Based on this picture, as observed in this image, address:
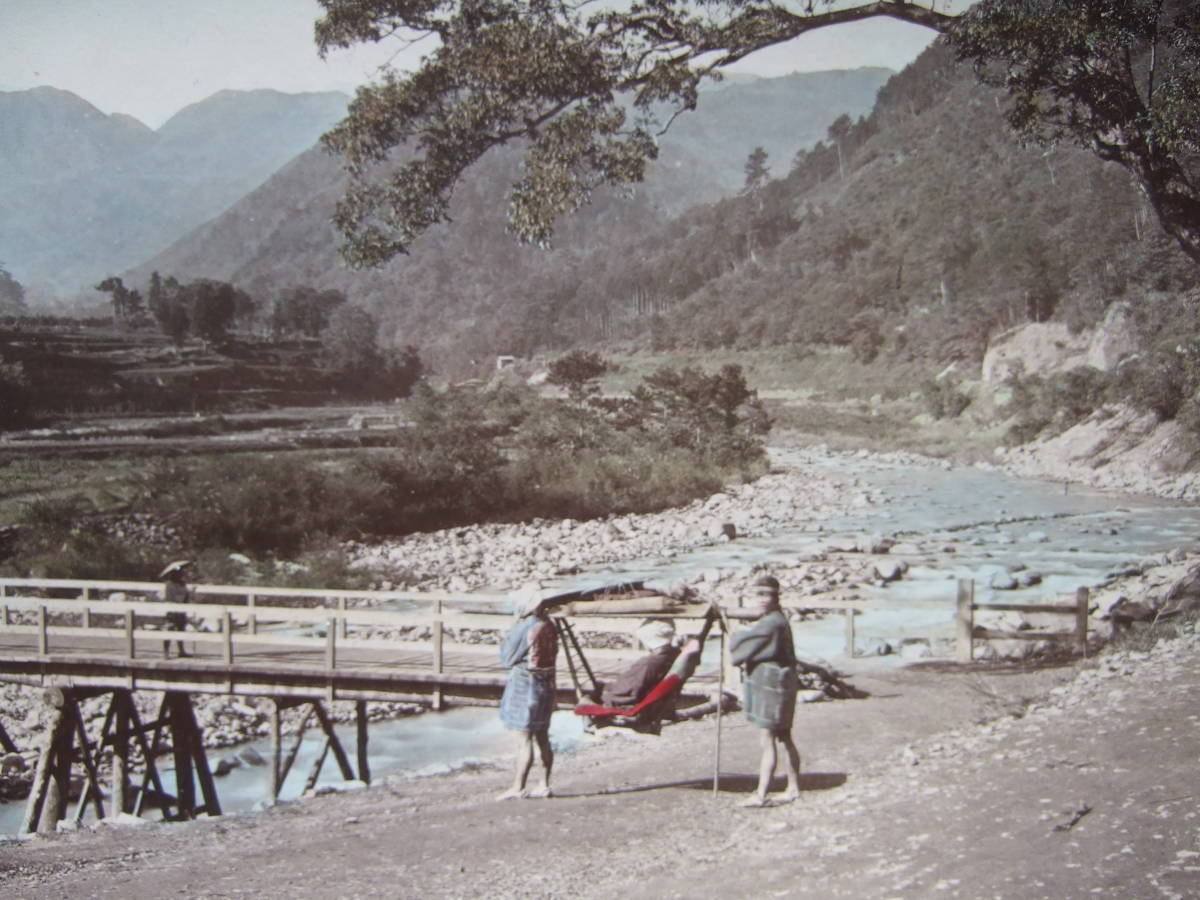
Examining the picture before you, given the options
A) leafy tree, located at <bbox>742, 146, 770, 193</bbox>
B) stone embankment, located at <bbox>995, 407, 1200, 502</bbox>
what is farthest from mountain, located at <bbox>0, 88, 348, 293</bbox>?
leafy tree, located at <bbox>742, 146, 770, 193</bbox>

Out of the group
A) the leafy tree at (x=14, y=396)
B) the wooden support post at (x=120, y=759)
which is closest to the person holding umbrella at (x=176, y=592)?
the wooden support post at (x=120, y=759)

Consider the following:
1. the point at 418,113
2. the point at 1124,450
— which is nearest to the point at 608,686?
the point at 418,113

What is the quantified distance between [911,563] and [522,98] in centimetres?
1677

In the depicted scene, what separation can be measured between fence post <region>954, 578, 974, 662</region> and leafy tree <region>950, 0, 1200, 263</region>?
465 cm

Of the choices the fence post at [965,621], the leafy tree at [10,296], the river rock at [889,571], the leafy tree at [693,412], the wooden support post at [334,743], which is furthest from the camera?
the leafy tree at [693,412]

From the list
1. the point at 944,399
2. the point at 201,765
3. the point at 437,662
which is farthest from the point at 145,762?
the point at 944,399

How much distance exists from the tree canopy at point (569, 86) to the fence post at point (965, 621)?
5269 mm

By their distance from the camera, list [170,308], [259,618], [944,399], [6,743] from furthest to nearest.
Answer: [944,399], [170,308], [6,743], [259,618]

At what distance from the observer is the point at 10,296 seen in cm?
3697

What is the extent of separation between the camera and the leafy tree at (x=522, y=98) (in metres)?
12.3

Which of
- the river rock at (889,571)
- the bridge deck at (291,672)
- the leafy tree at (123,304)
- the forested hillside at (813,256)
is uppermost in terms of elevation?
the forested hillside at (813,256)

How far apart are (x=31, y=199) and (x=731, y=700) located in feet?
124

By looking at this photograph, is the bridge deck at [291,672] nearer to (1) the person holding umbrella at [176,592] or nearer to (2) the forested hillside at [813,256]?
(1) the person holding umbrella at [176,592]

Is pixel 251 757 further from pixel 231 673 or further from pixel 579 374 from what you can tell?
pixel 579 374
